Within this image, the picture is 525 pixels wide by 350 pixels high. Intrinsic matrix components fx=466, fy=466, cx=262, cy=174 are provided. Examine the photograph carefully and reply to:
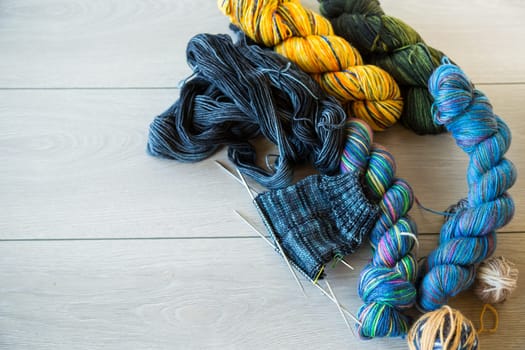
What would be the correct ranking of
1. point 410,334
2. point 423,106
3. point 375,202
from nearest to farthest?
point 410,334 → point 375,202 → point 423,106

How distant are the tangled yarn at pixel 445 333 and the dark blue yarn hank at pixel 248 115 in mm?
333

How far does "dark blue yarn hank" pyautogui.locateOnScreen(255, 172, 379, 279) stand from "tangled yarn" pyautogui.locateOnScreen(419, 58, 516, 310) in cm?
14

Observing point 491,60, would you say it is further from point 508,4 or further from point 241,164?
point 241,164

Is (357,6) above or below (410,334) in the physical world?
above

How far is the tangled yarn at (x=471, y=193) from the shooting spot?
0.80m

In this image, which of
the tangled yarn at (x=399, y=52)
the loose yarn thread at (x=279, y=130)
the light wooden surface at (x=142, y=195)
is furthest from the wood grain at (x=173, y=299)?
the tangled yarn at (x=399, y=52)

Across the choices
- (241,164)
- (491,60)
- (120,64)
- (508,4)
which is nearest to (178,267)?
(241,164)

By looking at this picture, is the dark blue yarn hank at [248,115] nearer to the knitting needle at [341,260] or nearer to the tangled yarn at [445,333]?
the knitting needle at [341,260]

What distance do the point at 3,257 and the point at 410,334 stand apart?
77 centimetres

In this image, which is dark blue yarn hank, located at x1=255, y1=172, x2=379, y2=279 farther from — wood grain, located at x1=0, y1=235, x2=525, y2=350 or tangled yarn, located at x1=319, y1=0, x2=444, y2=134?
tangled yarn, located at x1=319, y1=0, x2=444, y2=134

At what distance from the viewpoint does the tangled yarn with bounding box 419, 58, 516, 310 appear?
802 millimetres

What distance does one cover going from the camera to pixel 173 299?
88cm

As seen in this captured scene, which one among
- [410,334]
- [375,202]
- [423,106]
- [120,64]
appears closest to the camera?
[410,334]

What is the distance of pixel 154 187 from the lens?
0.98 m
